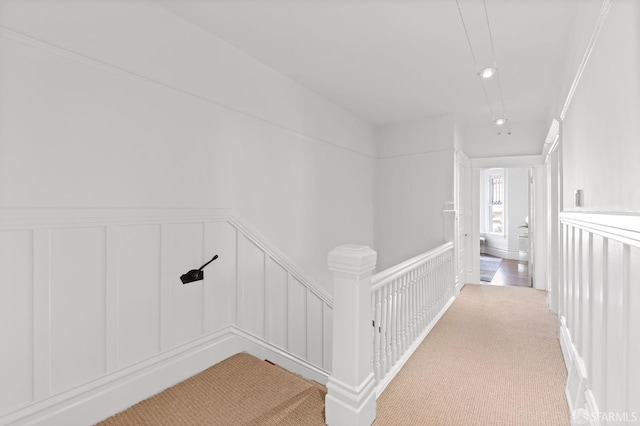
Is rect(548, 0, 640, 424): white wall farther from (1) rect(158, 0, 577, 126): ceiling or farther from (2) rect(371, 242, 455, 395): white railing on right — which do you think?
(2) rect(371, 242, 455, 395): white railing on right

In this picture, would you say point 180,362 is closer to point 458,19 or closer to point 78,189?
point 78,189

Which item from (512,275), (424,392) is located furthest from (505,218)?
(424,392)

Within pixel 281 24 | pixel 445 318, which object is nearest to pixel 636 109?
pixel 281 24

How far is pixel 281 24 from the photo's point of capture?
2162 millimetres

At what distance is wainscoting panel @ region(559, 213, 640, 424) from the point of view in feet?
2.93

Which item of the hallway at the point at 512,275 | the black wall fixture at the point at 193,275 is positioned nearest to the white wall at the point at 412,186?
the hallway at the point at 512,275

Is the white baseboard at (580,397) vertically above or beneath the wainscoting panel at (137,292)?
beneath

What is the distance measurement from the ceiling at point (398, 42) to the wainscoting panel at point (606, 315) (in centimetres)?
147

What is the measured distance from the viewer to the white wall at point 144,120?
1416 mm

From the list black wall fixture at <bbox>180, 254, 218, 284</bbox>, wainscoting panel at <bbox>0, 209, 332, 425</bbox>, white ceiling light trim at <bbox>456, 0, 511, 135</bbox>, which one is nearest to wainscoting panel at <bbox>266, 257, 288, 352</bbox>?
wainscoting panel at <bbox>0, 209, 332, 425</bbox>

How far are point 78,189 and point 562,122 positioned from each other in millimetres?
3436

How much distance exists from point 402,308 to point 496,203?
762cm

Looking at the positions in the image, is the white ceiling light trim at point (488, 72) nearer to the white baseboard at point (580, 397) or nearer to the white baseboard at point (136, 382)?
the white baseboard at point (580, 397)

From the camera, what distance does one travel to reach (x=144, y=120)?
72.4 inches
